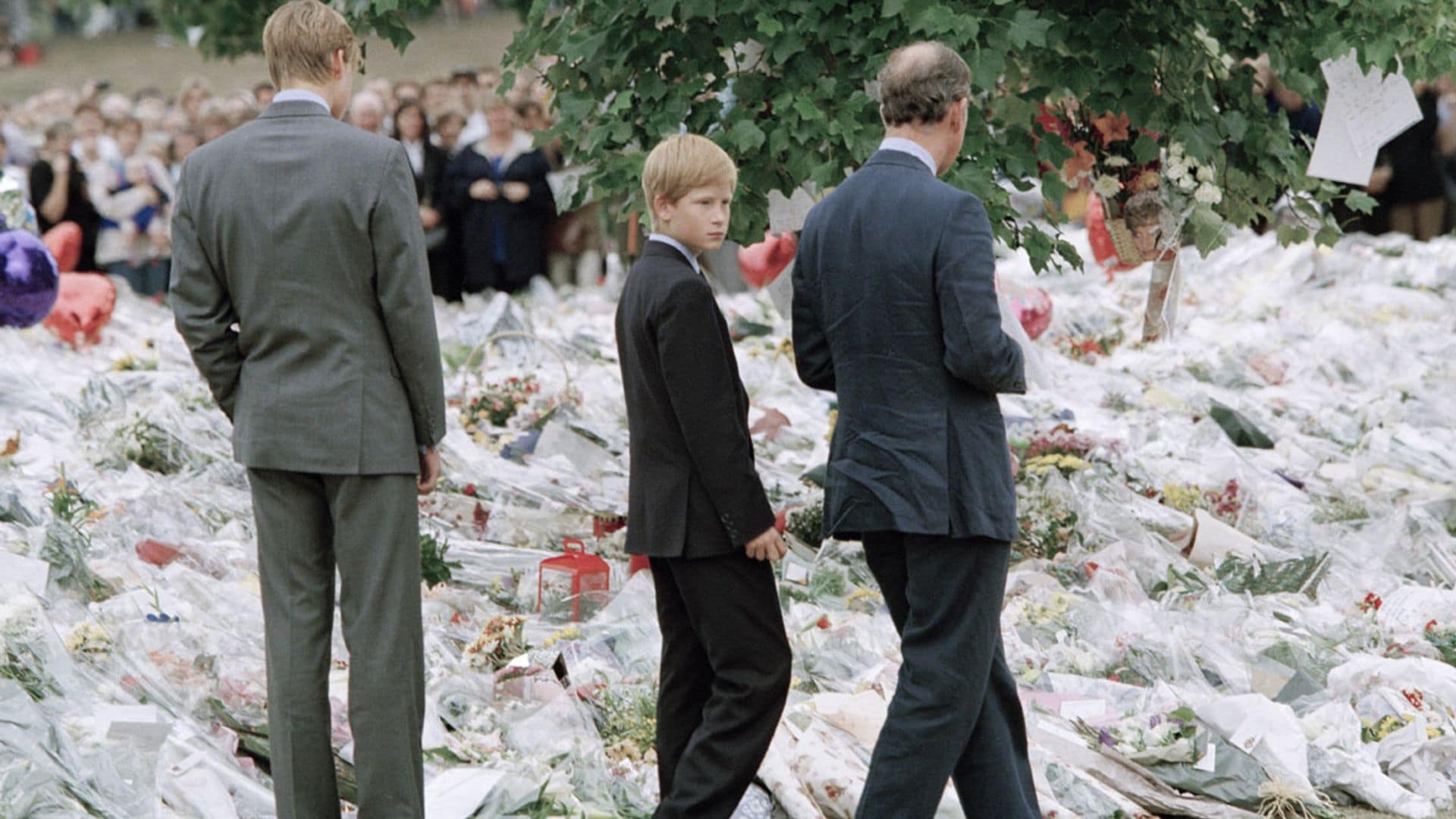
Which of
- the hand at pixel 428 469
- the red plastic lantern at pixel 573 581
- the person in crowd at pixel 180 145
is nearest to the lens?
the hand at pixel 428 469

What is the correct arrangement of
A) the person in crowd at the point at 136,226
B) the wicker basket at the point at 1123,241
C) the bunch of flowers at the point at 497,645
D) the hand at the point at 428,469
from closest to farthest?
the hand at the point at 428,469 → the bunch of flowers at the point at 497,645 → the wicker basket at the point at 1123,241 → the person in crowd at the point at 136,226

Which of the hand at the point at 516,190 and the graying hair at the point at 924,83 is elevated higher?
the graying hair at the point at 924,83

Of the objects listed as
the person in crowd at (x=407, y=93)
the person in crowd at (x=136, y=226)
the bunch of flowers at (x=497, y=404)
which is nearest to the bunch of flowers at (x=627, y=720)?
the bunch of flowers at (x=497, y=404)

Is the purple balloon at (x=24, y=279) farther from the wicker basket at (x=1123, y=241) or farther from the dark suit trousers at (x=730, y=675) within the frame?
the dark suit trousers at (x=730, y=675)

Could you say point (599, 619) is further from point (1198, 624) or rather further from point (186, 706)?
point (1198, 624)

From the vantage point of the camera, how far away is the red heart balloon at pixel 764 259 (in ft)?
26.8

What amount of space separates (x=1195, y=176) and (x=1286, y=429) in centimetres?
276

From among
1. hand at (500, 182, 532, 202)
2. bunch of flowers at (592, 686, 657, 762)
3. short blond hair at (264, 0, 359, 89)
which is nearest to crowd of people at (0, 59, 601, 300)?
hand at (500, 182, 532, 202)

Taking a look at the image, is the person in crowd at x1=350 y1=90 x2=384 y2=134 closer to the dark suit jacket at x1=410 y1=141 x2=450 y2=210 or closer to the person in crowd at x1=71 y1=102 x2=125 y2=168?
the dark suit jacket at x1=410 y1=141 x2=450 y2=210

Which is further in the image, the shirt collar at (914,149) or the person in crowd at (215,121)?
the person in crowd at (215,121)

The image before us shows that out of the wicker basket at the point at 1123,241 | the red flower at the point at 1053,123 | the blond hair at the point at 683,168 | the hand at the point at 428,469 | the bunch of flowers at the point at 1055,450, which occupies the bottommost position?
the bunch of flowers at the point at 1055,450

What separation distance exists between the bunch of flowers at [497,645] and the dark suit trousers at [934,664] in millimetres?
1576

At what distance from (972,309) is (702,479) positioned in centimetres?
65

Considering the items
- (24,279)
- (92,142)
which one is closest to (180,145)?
(92,142)
